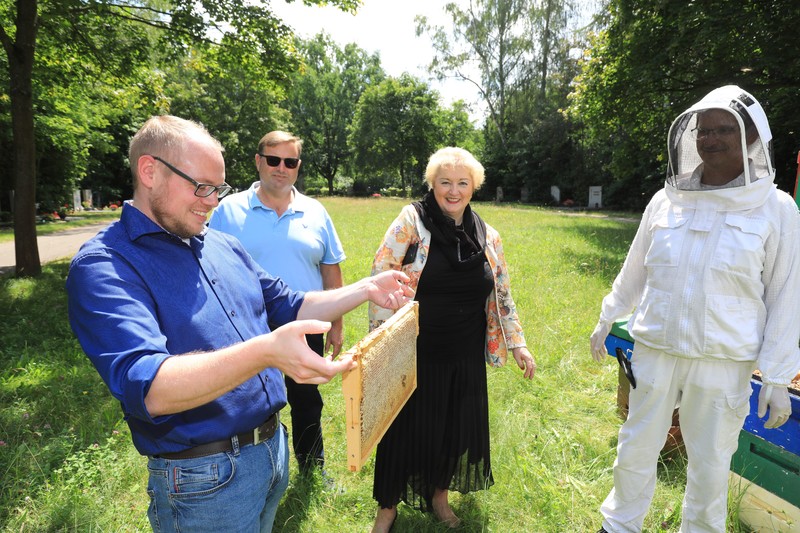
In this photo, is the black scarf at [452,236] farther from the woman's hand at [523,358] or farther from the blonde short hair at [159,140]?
the blonde short hair at [159,140]

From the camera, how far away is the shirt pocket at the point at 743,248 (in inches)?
97.0

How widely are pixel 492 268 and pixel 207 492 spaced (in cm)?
213

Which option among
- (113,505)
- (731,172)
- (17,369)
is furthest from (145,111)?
(731,172)

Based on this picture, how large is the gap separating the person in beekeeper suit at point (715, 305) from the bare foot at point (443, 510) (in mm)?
1139

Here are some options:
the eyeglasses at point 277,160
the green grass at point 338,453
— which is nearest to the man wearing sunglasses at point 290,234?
the eyeglasses at point 277,160

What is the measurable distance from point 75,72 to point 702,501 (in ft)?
41.9

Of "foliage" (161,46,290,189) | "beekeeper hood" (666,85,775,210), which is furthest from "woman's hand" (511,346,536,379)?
"foliage" (161,46,290,189)

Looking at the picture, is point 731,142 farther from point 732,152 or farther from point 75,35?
point 75,35

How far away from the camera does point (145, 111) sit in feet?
38.5

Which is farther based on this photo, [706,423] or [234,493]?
[706,423]

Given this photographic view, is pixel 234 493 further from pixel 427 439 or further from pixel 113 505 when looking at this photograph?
pixel 113 505

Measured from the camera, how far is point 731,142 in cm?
259

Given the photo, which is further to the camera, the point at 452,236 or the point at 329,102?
the point at 329,102

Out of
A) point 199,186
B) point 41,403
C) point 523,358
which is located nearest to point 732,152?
point 523,358
